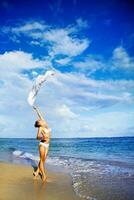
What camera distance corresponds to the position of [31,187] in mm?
5359

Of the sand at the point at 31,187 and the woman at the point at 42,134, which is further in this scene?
the woman at the point at 42,134

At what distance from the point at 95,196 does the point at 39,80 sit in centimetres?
290

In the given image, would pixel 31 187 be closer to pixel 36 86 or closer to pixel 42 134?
pixel 42 134

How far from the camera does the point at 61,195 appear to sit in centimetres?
490

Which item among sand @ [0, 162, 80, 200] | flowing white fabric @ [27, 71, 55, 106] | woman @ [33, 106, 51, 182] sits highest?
flowing white fabric @ [27, 71, 55, 106]

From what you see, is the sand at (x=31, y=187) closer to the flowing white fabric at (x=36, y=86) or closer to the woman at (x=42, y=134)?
the woman at (x=42, y=134)

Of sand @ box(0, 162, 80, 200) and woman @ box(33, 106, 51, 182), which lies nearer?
sand @ box(0, 162, 80, 200)

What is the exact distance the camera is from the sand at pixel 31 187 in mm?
4746

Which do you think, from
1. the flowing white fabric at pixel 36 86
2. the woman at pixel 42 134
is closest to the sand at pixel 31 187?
the woman at pixel 42 134

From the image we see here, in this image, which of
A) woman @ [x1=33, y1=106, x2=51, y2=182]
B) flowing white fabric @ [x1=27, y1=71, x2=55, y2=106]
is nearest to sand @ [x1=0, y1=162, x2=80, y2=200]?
woman @ [x1=33, y1=106, x2=51, y2=182]

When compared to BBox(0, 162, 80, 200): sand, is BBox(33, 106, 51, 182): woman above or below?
above

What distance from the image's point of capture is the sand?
475 cm

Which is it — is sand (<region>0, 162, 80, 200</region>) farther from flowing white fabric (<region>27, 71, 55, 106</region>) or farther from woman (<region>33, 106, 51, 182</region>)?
flowing white fabric (<region>27, 71, 55, 106</region>)

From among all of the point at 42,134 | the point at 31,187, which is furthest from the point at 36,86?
the point at 31,187
